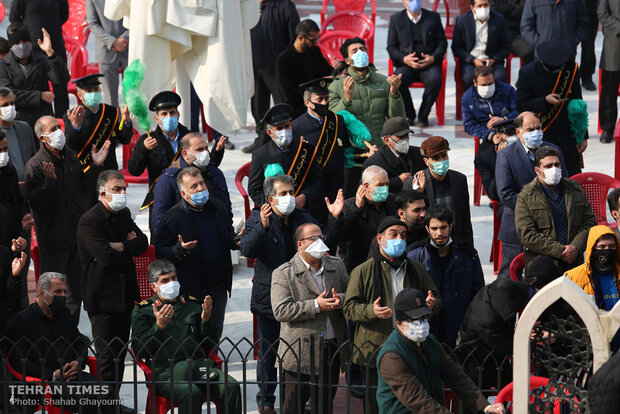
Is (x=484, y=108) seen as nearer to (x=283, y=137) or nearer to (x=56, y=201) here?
(x=283, y=137)

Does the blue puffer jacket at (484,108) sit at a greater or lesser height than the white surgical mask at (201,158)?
lesser

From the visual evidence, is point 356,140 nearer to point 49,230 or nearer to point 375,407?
point 49,230

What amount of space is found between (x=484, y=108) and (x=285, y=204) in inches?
145

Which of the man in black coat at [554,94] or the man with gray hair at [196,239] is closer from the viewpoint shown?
the man with gray hair at [196,239]

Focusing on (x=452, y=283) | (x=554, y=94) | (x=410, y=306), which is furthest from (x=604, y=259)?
(x=554, y=94)

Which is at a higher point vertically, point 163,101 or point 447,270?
point 163,101

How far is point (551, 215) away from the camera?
9.88 metres

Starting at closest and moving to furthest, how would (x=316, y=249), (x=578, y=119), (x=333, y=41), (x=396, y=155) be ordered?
(x=316, y=249)
(x=396, y=155)
(x=578, y=119)
(x=333, y=41)

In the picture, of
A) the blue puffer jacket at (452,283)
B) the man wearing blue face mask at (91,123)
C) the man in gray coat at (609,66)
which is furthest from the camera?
the man in gray coat at (609,66)

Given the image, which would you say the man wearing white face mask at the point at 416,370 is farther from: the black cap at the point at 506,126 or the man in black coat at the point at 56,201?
the black cap at the point at 506,126

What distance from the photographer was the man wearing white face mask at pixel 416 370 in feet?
23.6

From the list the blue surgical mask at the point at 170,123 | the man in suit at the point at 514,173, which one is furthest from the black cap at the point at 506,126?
the blue surgical mask at the point at 170,123

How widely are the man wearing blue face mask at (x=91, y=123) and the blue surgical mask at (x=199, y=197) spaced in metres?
1.91

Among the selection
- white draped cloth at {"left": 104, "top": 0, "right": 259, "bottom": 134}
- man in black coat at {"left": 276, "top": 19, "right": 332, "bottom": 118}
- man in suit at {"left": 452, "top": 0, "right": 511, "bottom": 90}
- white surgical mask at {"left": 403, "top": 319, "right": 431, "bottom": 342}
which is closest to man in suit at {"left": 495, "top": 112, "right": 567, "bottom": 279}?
white draped cloth at {"left": 104, "top": 0, "right": 259, "bottom": 134}
